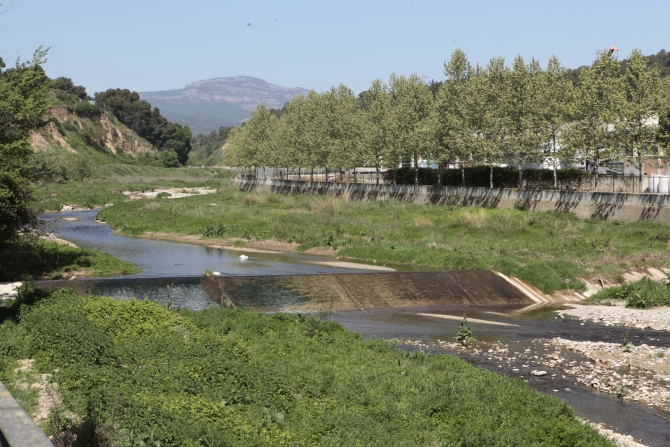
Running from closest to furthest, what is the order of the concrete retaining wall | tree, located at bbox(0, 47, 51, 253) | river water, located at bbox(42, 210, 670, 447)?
river water, located at bbox(42, 210, 670, 447), tree, located at bbox(0, 47, 51, 253), the concrete retaining wall

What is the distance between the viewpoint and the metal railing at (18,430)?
603cm

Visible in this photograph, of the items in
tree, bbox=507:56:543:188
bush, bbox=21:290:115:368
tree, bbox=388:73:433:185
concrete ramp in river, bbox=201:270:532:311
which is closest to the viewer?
bush, bbox=21:290:115:368

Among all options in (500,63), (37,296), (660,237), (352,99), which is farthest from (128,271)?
(352,99)

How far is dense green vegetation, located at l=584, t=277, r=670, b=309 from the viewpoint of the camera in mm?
34125

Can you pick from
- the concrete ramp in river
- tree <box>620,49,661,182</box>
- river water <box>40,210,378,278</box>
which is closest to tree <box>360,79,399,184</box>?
tree <box>620,49,661,182</box>

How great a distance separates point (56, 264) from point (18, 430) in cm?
3398

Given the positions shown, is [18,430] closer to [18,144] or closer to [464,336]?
[464,336]

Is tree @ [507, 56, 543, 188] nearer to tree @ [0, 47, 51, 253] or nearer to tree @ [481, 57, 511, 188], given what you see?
tree @ [481, 57, 511, 188]

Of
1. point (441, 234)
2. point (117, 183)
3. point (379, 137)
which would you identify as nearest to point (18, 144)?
point (441, 234)

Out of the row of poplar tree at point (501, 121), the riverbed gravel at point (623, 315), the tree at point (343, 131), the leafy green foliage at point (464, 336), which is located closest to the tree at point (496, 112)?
the row of poplar tree at point (501, 121)

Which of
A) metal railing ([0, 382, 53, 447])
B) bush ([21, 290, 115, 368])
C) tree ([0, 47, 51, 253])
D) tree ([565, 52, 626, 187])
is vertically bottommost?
bush ([21, 290, 115, 368])

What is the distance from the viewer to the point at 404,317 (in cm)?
3192

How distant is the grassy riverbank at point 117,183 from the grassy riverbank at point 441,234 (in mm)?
19457

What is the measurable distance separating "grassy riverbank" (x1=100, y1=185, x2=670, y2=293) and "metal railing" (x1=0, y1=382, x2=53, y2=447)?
34.5 m
